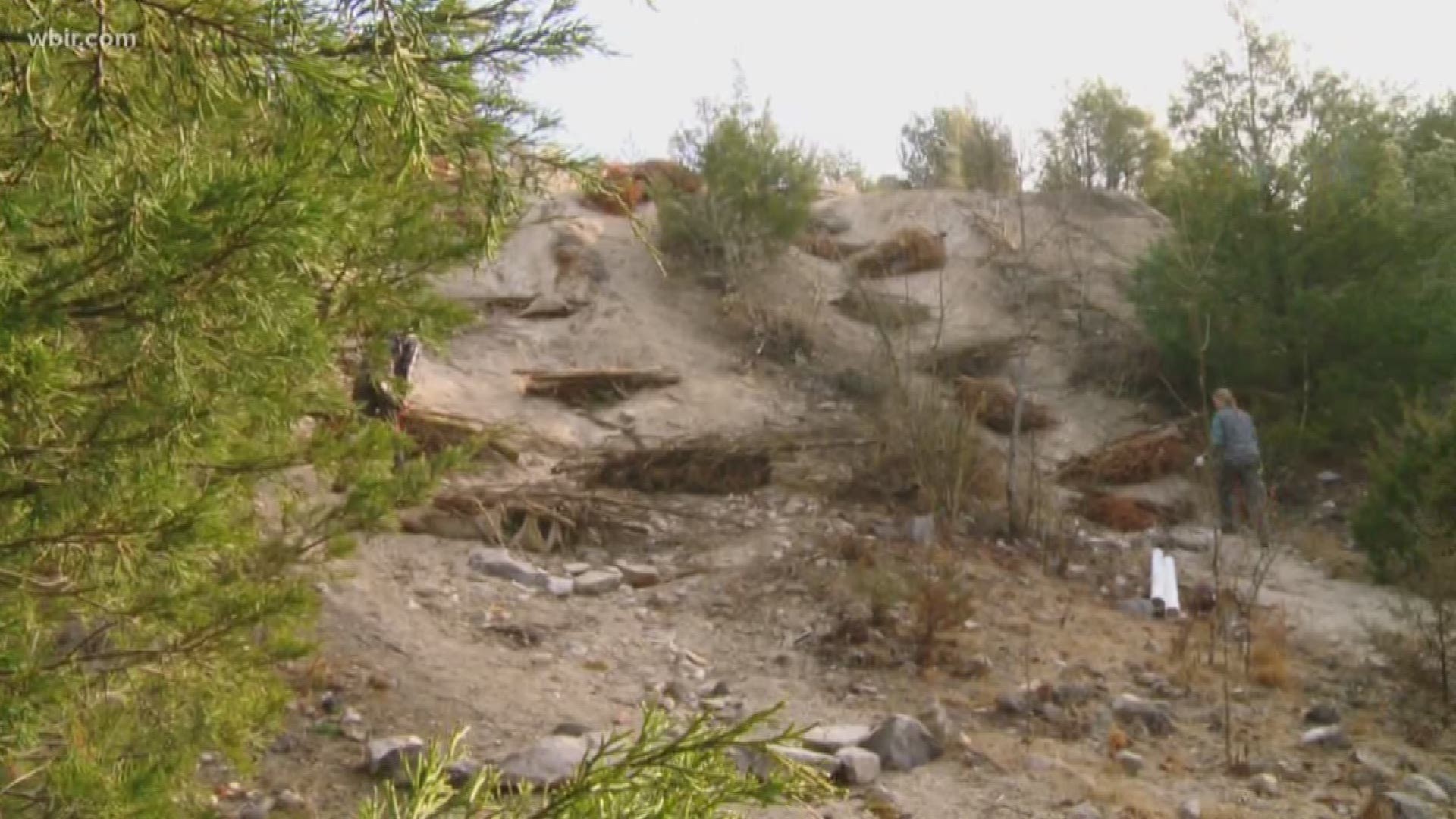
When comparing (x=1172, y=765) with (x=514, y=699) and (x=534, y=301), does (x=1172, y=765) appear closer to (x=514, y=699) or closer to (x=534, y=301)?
(x=514, y=699)

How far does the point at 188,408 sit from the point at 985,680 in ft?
21.1

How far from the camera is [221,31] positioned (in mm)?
2480

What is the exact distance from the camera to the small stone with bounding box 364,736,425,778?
669 centimetres

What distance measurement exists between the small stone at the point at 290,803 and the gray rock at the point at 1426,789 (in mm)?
5095

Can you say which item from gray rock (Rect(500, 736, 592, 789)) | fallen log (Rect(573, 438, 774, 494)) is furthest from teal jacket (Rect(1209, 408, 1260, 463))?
gray rock (Rect(500, 736, 592, 789))

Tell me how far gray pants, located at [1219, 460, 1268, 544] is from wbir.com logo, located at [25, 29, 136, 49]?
10895 millimetres

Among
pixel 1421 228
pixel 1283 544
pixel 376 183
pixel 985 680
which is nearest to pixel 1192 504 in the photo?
pixel 1283 544

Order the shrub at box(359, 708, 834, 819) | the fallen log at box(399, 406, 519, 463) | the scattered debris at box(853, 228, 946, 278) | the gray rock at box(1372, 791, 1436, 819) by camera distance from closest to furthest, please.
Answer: the shrub at box(359, 708, 834, 819) → the gray rock at box(1372, 791, 1436, 819) → the fallen log at box(399, 406, 519, 463) → the scattered debris at box(853, 228, 946, 278)

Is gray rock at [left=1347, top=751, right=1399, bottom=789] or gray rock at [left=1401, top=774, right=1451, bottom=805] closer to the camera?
gray rock at [left=1401, top=774, right=1451, bottom=805]

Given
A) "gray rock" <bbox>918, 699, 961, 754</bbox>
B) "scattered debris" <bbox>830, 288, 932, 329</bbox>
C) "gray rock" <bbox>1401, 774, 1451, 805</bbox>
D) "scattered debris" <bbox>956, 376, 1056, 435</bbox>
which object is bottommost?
"gray rock" <bbox>918, 699, 961, 754</bbox>

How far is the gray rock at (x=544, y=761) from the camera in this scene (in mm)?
6387

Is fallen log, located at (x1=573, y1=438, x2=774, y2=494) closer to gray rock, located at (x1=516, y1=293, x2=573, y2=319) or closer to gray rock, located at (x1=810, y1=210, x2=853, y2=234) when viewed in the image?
gray rock, located at (x1=516, y1=293, x2=573, y2=319)

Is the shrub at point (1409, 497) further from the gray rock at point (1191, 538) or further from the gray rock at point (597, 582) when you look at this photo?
the gray rock at point (597, 582)

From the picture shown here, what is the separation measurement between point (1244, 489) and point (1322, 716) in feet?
19.1
